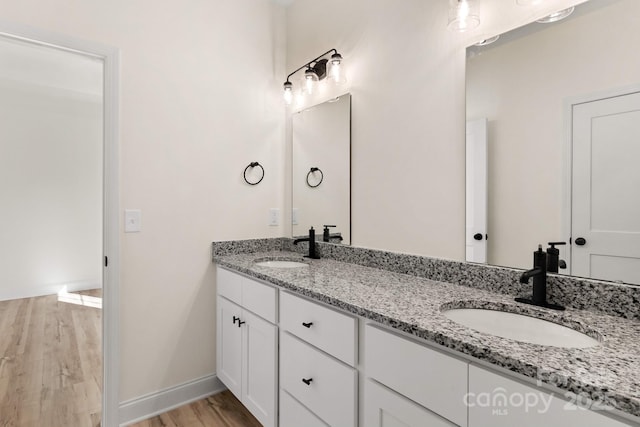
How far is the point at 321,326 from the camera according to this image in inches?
51.3

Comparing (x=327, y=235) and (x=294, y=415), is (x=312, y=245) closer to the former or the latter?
(x=327, y=235)

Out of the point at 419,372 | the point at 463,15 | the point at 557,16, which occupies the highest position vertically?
the point at 463,15

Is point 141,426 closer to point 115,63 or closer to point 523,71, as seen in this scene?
point 115,63

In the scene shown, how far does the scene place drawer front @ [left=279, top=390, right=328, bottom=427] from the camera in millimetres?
1347

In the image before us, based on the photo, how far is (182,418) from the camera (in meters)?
1.96

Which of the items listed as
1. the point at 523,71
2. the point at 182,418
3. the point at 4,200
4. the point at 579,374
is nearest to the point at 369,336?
the point at 579,374

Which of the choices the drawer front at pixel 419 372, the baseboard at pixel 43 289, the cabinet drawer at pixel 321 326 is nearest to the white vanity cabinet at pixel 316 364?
the cabinet drawer at pixel 321 326

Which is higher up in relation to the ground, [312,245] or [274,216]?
[274,216]

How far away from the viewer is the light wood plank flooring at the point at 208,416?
1.91 m

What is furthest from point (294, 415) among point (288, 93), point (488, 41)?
point (288, 93)

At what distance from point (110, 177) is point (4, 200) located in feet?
12.5

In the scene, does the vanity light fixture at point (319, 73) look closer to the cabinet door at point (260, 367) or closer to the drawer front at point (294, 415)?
the cabinet door at point (260, 367)

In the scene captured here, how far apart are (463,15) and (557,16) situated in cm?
35

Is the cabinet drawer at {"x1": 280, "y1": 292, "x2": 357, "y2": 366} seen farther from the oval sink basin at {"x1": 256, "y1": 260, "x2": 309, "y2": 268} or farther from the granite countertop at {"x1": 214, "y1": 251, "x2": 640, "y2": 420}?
the oval sink basin at {"x1": 256, "y1": 260, "x2": 309, "y2": 268}
